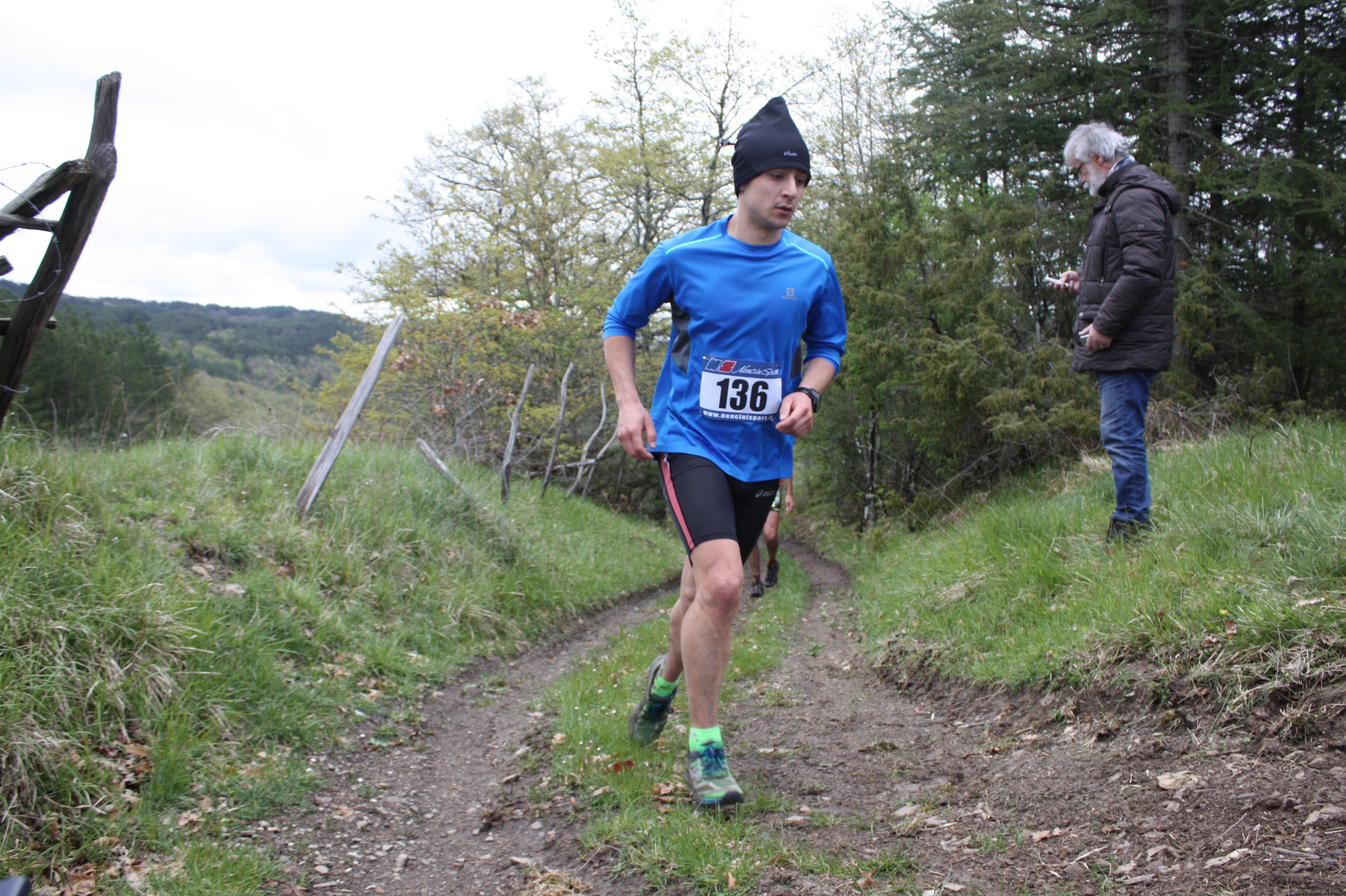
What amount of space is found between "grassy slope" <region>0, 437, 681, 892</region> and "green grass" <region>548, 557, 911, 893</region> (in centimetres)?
115

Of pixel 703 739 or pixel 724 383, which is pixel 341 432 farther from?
pixel 703 739

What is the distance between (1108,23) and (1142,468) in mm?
8125

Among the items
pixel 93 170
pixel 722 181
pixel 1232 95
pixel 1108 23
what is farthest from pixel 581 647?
pixel 722 181

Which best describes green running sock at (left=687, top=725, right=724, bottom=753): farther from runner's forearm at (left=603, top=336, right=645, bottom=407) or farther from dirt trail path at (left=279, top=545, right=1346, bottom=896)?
runner's forearm at (left=603, top=336, right=645, bottom=407)

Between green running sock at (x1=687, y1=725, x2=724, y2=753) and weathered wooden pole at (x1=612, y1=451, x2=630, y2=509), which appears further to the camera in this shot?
weathered wooden pole at (x1=612, y1=451, x2=630, y2=509)

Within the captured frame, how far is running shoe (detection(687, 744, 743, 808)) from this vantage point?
2961 millimetres

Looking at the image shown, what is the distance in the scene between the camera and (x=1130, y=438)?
184 inches

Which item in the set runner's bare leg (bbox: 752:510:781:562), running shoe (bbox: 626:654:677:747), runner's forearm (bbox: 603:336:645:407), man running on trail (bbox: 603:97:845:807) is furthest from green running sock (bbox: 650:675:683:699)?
runner's bare leg (bbox: 752:510:781:562)

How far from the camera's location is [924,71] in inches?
512

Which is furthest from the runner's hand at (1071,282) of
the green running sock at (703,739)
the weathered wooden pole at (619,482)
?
the weathered wooden pole at (619,482)

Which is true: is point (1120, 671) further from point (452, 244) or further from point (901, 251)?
point (452, 244)

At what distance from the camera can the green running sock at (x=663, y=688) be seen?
3.66 m

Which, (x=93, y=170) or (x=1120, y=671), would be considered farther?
(x=1120, y=671)

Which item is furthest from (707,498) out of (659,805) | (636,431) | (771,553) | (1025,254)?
(1025,254)
